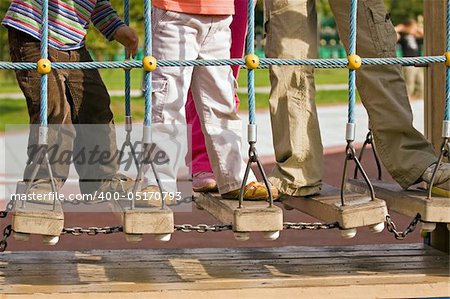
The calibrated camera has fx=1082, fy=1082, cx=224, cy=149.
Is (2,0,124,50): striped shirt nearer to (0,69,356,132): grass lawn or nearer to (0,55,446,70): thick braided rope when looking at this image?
(0,55,446,70): thick braided rope

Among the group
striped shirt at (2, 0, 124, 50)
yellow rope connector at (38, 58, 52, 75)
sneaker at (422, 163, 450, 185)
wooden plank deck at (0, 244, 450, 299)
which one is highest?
striped shirt at (2, 0, 124, 50)

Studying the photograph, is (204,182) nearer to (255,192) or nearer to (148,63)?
(255,192)

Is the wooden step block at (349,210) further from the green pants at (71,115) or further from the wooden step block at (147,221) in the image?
the green pants at (71,115)

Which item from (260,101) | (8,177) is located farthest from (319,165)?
(260,101)

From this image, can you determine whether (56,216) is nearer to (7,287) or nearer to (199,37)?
(7,287)

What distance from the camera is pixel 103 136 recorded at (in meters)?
5.46

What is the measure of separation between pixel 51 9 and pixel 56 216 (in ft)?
3.52

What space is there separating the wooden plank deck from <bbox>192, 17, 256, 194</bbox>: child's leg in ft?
1.65

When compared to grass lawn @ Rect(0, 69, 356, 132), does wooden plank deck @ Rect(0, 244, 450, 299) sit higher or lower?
lower

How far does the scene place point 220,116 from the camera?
5051mm

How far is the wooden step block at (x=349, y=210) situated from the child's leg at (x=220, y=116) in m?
0.39

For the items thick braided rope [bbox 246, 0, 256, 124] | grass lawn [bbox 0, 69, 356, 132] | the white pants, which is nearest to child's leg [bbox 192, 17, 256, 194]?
the white pants

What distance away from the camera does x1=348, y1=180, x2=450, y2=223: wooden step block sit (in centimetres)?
466

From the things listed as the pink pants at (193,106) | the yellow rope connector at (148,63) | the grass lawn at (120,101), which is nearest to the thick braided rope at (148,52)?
the yellow rope connector at (148,63)
